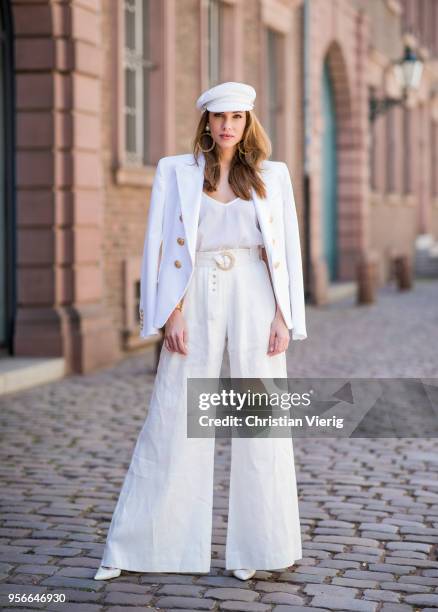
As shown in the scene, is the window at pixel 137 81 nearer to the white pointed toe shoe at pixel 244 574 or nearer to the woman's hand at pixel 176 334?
the woman's hand at pixel 176 334

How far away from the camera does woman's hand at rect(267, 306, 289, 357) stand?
15.3ft

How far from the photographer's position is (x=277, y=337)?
466 centimetres

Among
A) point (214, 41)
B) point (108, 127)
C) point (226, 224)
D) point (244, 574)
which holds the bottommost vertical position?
point (244, 574)

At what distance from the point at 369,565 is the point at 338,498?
3.87ft

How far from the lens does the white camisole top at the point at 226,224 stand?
4684mm

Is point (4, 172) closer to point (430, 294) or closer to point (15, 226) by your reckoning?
point (15, 226)

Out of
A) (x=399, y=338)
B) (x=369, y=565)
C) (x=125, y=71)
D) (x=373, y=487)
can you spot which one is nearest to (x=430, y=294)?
(x=399, y=338)

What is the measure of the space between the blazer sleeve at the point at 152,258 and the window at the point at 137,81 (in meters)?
8.38

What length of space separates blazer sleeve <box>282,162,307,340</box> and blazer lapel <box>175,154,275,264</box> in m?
0.09

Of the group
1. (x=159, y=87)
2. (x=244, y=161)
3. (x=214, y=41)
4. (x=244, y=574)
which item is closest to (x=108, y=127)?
(x=159, y=87)

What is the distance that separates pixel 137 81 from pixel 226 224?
29.5 feet

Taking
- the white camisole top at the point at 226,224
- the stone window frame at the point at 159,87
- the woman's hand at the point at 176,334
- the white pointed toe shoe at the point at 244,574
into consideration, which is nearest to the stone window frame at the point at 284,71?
the stone window frame at the point at 159,87

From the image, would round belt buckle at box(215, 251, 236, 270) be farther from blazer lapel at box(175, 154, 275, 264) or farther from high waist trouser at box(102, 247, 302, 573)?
blazer lapel at box(175, 154, 275, 264)

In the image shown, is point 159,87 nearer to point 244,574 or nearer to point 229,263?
point 229,263
